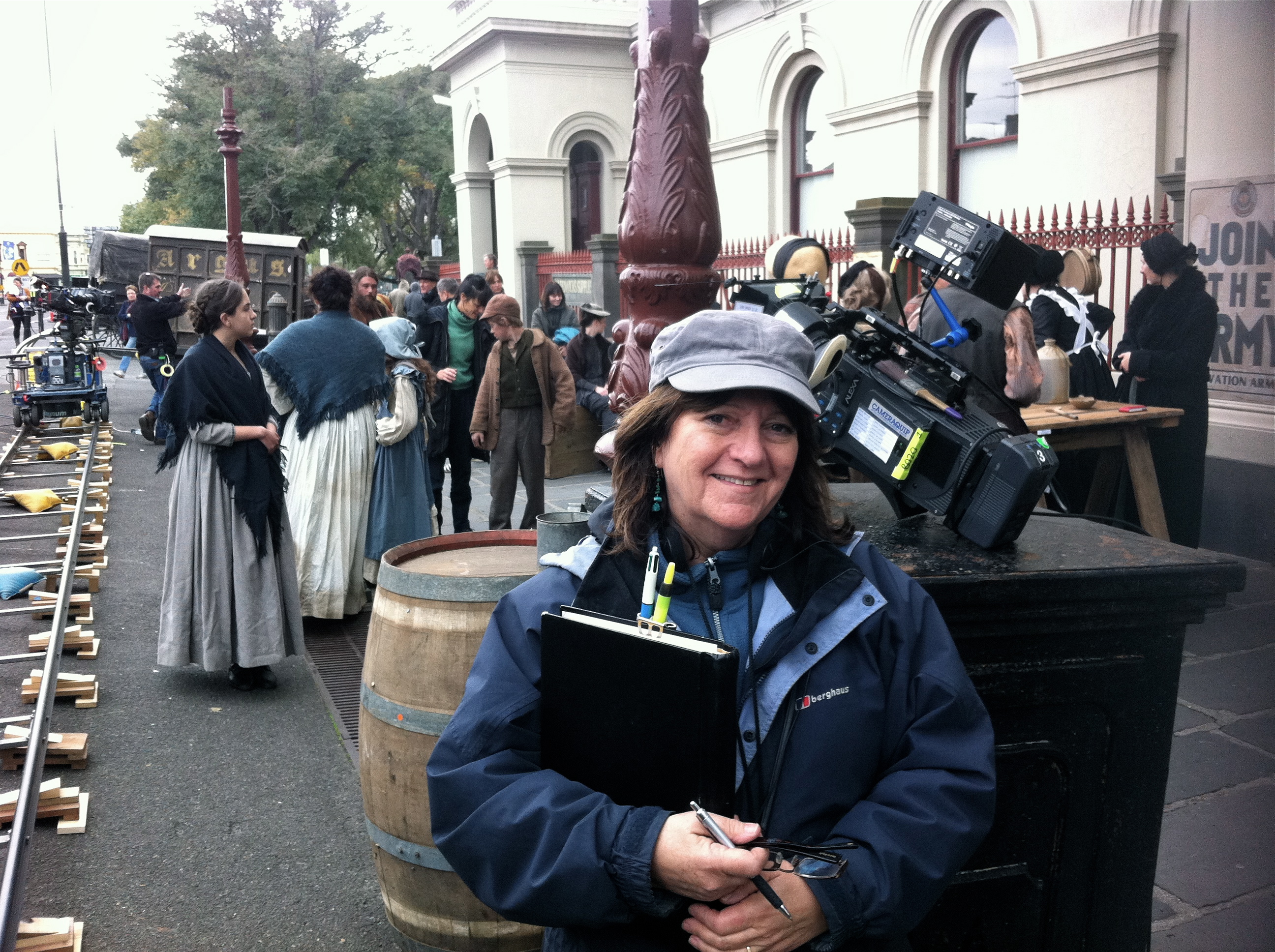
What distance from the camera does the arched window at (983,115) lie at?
42.5ft

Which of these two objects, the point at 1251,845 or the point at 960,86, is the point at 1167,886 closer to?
the point at 1251,845

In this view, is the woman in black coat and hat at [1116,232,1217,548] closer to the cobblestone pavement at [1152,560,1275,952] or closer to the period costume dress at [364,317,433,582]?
the cobblestone pavement at [1152,560,1275,952]

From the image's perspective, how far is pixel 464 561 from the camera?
11.9ft

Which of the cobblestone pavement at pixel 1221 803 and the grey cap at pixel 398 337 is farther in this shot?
the grey cap at pixel 398 337

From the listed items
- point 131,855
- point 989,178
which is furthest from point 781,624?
point 989,178

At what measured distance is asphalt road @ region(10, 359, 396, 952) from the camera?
3904 millimetres

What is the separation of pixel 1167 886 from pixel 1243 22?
6282 mm

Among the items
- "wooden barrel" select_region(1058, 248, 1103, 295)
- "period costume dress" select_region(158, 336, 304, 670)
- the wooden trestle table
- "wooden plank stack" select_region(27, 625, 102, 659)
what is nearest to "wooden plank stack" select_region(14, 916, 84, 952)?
"period costume dress" select_region(158, 336, 304, 670)

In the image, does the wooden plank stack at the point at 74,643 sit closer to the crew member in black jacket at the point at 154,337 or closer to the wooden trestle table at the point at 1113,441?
the wooden trestle table at the point at 1113,441

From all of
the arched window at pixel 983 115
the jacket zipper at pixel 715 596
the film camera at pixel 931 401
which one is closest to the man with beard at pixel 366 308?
the film camera at pixel 931 401

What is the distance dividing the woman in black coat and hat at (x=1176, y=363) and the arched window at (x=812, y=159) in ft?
29.8

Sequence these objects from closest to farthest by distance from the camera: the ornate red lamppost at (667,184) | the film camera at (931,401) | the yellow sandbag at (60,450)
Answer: the film camera at (931,401) → the ornate red lamppost at (667,184) → the yellow sandbag at (60,450)

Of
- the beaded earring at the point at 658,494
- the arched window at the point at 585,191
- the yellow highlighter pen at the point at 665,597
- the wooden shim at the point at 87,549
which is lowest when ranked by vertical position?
the wooden shim at the point at 87,549

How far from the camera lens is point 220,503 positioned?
19.5ft
